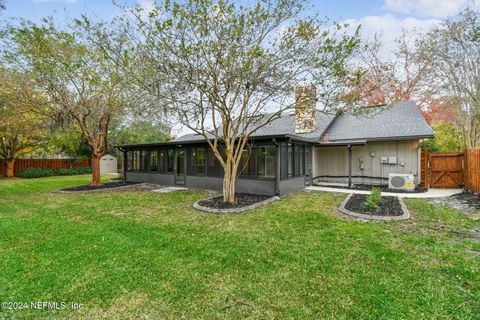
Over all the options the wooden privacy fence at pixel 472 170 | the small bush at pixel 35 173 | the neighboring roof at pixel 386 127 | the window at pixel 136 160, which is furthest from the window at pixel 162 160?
the wooden privacy fence at pixel 472 170

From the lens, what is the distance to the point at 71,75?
9109mm

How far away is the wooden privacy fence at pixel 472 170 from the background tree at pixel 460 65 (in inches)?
190

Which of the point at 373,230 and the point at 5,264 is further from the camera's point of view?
the point at 373,230

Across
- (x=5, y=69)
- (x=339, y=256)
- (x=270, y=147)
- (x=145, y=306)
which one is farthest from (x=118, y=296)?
(x=5, y=69)

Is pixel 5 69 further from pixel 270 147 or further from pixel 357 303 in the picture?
pixel 357 303

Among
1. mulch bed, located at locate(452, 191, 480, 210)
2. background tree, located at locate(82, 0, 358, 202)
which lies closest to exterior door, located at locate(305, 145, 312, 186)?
background tree, located at locate(82, 0, 358, 202)

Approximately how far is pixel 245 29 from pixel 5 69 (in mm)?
9660

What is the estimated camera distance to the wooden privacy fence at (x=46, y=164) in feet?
55.9

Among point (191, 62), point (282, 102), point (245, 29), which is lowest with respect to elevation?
point (282, 102)

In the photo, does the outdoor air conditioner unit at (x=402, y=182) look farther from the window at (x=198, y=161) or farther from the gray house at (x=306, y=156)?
the window at (x=198, y=161)

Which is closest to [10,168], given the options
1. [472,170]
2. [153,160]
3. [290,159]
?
[153,160]

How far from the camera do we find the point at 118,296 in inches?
102

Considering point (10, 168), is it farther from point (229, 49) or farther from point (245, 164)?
point (229, 49)

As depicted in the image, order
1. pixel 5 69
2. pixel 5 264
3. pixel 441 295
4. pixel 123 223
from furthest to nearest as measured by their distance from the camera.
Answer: pixel 5 69 → pixel 123 223 → pixel 5 264 → pixel 441 295
